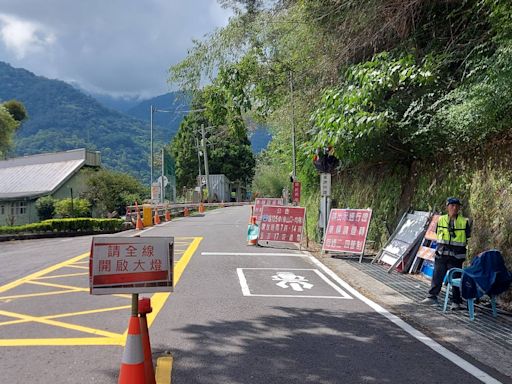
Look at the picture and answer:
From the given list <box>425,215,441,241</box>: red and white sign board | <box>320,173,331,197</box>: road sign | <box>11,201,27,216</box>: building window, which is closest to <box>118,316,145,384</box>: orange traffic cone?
<box>425,215,441,241</box>: red and white sign board

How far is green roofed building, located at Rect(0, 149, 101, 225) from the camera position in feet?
111

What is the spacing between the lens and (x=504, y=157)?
8.27 meters

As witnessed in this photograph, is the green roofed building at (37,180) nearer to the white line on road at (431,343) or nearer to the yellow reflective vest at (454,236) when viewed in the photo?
Result: the white line on road at (431,343)

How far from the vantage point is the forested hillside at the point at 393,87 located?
8.27 m

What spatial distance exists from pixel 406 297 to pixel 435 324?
1.72 metres

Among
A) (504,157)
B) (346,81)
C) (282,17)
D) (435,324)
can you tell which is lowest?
(435,324)

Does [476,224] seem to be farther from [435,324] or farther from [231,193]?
[231,193]

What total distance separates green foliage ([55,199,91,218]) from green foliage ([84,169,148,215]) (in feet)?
8.43

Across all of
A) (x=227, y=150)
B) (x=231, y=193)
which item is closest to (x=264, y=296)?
(x=227, y=150)

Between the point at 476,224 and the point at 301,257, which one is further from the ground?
the point at 476,224

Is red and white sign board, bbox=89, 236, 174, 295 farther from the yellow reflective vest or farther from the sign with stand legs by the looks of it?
the sign with stand legs

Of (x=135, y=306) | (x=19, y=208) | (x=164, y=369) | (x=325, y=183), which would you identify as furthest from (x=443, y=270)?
(x=19, y=208)

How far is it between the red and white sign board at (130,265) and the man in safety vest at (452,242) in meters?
4.79

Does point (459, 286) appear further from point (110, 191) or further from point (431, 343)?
point (110, 191)
